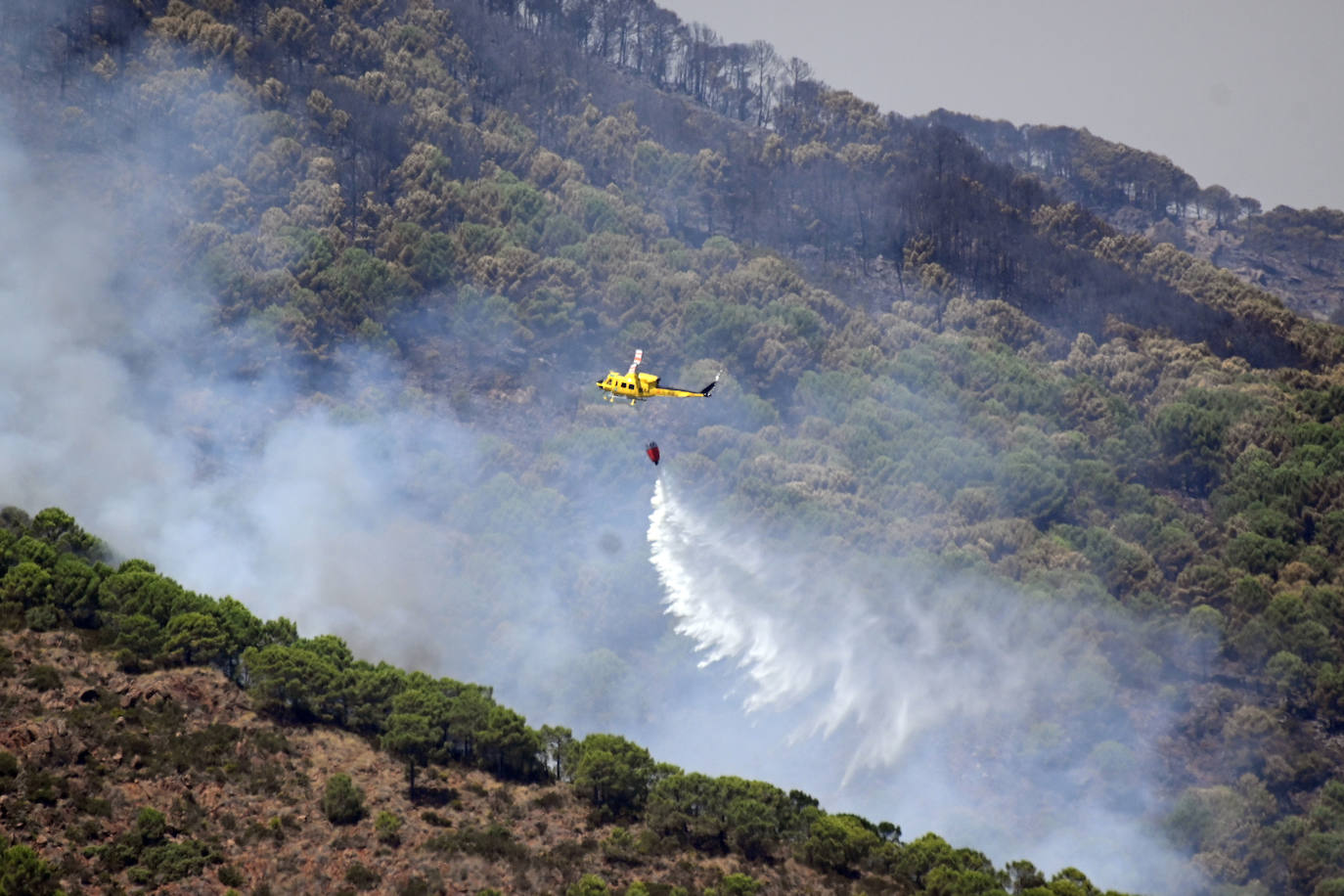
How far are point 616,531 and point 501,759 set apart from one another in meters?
47.9

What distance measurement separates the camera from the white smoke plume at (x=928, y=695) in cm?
10994

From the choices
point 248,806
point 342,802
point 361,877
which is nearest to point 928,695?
point 342,802

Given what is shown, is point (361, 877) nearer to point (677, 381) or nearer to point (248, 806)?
point (248, 806)

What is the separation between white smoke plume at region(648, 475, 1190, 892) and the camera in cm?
10994

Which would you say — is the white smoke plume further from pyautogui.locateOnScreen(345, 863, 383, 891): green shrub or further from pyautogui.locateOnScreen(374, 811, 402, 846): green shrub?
pyautogui.locateOnScreen(345, 863, 383, 891): green shrub

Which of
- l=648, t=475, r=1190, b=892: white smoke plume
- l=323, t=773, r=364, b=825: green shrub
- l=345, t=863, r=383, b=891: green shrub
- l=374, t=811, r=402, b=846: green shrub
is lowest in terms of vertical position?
l=345, t=863, r=383, b=891: green shrub

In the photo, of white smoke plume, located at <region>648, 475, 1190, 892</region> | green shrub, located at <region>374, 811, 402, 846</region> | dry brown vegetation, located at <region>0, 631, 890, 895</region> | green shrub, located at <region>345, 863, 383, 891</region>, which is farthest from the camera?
white smoke plume, located at <region>648, 475, 1190, 892</region>

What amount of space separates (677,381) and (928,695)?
44681 millimetres

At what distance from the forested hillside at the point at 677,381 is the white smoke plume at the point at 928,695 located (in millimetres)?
589

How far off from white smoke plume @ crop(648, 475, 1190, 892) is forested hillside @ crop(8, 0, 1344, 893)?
0.59 metres

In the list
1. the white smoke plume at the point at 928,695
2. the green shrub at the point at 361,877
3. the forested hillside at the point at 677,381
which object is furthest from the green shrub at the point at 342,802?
the white smoke plume at the point at 928,695

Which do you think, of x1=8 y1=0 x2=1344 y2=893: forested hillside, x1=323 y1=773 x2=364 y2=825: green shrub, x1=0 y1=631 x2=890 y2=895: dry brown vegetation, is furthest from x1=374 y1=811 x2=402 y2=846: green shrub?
x1=8 y1=0 x2=1344 y2=893: forested hillside

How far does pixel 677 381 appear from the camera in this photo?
15188 cm

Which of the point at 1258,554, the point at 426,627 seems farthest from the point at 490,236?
the point at 1258,554
